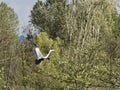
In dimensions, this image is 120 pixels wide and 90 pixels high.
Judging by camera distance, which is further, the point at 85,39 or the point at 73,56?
the point at 85,39

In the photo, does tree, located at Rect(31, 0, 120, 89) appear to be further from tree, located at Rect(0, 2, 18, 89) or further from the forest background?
tree, located at Rect(0, 2, 18, 89)

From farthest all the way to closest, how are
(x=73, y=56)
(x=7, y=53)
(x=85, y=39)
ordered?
(x=85, y=39) < (x=7, y=53) < (x=73, y=56)

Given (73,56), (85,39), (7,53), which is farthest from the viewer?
(85,39)

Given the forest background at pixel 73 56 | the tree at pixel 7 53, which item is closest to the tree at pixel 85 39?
the forest background at pixel 73 56

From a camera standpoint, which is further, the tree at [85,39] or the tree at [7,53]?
the tree at [7,53]

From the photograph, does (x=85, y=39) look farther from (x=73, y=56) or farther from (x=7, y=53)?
(x=73, y=56)

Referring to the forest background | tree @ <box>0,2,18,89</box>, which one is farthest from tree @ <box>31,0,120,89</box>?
tree @ <box>0,2,18,89</box>

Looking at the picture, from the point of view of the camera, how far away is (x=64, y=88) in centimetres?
2352

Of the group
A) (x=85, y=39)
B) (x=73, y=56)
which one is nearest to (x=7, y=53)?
(x=85, y=39)

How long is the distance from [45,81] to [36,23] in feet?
111

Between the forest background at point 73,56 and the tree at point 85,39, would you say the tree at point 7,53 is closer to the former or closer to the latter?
the forest background at point 73,56

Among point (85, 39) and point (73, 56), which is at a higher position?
point (85, 39)

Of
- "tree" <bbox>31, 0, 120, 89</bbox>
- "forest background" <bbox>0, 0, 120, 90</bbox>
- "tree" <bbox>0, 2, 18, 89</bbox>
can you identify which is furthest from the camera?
"tree" <bbox>0, 2, 18, 89</bbox>

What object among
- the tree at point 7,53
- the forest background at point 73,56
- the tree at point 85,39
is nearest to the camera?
the tree at point 85,39
